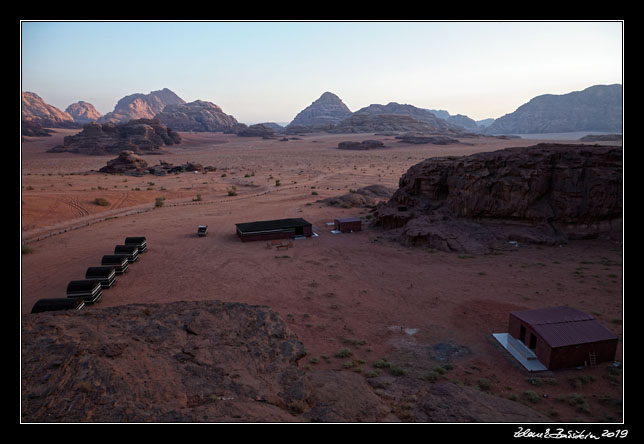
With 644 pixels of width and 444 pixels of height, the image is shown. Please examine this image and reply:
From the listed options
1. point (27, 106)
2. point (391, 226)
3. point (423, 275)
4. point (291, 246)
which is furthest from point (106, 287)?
point (27, 106)

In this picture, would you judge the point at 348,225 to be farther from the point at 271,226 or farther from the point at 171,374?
the point at 171,374

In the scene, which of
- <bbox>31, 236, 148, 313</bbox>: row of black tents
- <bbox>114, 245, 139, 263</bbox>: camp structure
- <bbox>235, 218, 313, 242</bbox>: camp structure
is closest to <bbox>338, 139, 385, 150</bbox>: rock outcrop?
<bbox>235, 218, 313, 242</bbox>: camp structure

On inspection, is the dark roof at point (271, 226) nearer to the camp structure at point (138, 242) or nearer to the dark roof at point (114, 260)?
the camp structure at point (138, 242)

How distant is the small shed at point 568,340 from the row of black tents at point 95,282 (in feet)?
56.2

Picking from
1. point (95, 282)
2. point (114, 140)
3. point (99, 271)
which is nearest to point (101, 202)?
point (99, 271)

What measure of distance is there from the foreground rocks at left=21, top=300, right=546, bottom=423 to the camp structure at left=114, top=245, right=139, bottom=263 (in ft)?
32.0

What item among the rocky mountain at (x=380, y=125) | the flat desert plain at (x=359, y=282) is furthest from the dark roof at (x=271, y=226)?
the rocky mountain at (x=380, y=125)

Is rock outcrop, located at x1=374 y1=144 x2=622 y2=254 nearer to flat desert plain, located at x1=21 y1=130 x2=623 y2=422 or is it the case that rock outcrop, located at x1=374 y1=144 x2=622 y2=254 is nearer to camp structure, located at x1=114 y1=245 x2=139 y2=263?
flat desert plain, located at x1=21 y1=130 x2=623 y2=422

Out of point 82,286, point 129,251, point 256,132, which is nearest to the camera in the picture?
point 82,286

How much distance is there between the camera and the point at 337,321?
15.2 m

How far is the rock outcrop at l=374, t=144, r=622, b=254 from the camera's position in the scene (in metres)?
24.7

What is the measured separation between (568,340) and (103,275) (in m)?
20.0

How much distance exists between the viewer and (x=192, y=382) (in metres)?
→ 9.39

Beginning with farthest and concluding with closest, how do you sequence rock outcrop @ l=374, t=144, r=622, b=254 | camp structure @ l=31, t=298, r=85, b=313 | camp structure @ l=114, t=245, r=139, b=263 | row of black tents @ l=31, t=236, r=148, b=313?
1. rock outcrop @ l=374, t=144, r=622, b=254
2. camp structure @ l=114, t=245, r=139, b=263
3. row of black tents @ l=31, t=236, r=148, b=313
4. camp structure @ l=31, t=298, r=85, b=313
